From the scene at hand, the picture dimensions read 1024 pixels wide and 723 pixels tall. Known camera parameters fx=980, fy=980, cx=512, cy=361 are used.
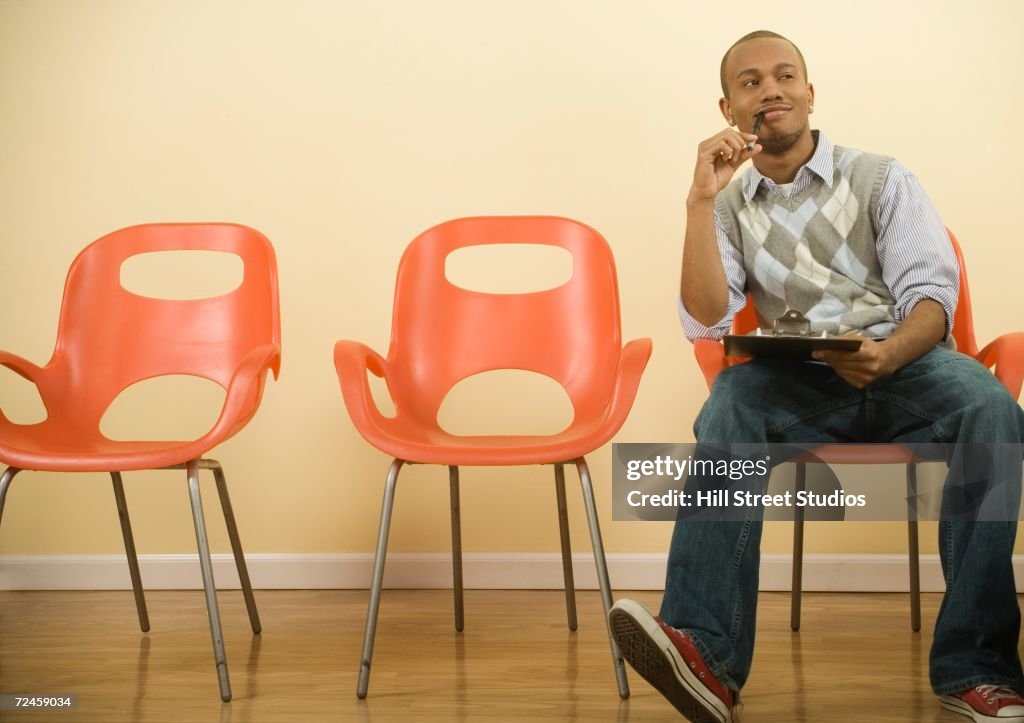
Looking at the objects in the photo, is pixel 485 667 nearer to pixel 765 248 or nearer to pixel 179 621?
pixel 179 621

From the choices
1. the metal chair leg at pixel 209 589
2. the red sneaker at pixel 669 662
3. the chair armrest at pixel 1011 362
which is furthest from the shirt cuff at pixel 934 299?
the metal chair leg at pixel 209 589

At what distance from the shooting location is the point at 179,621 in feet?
7.36

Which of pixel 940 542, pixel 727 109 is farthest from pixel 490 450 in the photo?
pixel 727 109

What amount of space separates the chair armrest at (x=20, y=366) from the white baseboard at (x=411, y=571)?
2.20 feet

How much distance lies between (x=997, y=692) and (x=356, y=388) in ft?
3.76

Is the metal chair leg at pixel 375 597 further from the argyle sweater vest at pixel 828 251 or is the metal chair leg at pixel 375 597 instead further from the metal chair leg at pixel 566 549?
the argyle sweater vest at pixel 828 251

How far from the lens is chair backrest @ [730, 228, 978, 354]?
195 cm

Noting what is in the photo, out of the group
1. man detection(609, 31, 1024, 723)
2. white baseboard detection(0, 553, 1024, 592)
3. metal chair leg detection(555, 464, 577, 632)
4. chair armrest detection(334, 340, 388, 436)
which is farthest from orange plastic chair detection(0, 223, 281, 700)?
man detection(609, 31, 1024, 723)

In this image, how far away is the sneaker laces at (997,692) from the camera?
56.2 inches

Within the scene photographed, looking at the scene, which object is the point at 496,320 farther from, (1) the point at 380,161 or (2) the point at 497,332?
(1) the point at 380,161

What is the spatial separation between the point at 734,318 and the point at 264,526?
1.33 meters

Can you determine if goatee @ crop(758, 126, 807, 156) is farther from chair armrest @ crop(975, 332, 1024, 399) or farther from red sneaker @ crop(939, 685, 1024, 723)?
red sneaker @ crop(939, 685, 1024, 723)

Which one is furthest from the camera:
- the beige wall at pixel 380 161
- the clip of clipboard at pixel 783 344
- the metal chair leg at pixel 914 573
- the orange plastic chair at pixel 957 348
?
the beige wall at pixel 380 161

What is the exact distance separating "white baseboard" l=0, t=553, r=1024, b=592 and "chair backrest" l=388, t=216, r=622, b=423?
0.59 metres
